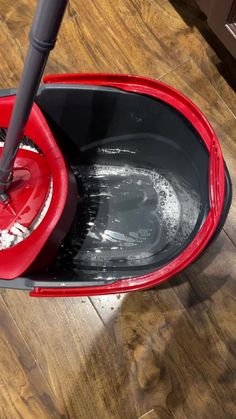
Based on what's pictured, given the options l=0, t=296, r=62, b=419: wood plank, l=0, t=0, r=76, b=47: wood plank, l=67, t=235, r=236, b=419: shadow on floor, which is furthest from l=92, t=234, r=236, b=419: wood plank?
l=0, t=0, r=76, b=47: wood plank

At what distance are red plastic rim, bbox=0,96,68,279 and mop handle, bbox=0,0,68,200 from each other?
10cm

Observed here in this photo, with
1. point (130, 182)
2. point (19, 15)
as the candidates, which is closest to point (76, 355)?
point (130, 182)

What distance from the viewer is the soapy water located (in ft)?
3.24

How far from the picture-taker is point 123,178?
104 cm

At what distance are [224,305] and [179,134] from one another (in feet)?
1.15

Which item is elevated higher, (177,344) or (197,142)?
(197,142)

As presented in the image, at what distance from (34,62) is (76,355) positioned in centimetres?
59

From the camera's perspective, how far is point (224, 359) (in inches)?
38.6

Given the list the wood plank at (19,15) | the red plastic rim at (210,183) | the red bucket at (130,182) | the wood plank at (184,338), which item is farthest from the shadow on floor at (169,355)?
the wood plank at (19,15)

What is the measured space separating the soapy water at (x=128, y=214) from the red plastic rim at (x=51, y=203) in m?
0.14

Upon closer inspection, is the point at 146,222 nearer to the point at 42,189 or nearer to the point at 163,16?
the point at 42,189

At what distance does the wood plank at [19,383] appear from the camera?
0.95m

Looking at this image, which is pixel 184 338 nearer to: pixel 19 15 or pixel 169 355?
pixel 169 355

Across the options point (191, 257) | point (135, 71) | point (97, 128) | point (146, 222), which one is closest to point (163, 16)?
point (135, 71)
